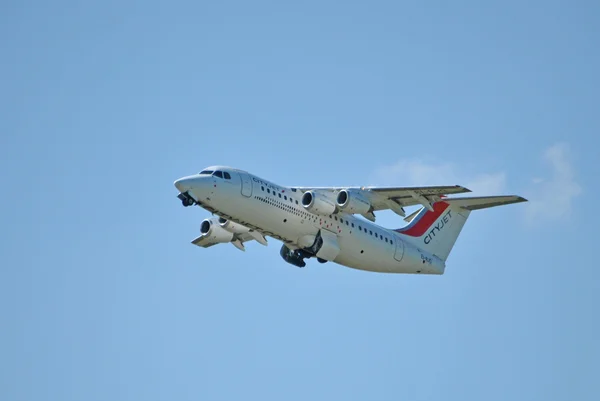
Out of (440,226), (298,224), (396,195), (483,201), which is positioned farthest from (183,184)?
(440,226)

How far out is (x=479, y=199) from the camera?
30.2 m

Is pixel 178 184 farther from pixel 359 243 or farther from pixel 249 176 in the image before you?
pixel 359 243

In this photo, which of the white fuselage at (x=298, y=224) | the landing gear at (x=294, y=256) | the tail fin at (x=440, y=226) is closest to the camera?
the white fuselage at (x=298, y=224)

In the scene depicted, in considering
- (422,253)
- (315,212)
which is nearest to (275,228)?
(315,212)

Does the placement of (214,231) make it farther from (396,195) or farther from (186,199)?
(396,195)

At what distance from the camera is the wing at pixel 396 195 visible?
28.5m

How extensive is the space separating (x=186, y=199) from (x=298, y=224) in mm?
3263

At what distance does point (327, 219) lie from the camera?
2897 cm

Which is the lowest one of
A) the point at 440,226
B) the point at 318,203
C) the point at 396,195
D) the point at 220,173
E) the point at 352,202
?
the point at 220,173

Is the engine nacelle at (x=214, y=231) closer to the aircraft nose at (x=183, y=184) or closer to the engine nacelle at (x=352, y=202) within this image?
the engine nacelle at (x=352, y=202)

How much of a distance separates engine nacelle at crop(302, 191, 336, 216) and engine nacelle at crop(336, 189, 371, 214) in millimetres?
270

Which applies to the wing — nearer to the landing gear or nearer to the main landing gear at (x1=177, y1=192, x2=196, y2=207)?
the landing gear

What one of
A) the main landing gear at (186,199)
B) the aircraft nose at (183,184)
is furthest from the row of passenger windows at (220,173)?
the main landing gear at (186,199)

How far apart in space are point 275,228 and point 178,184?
2976 millimetres
